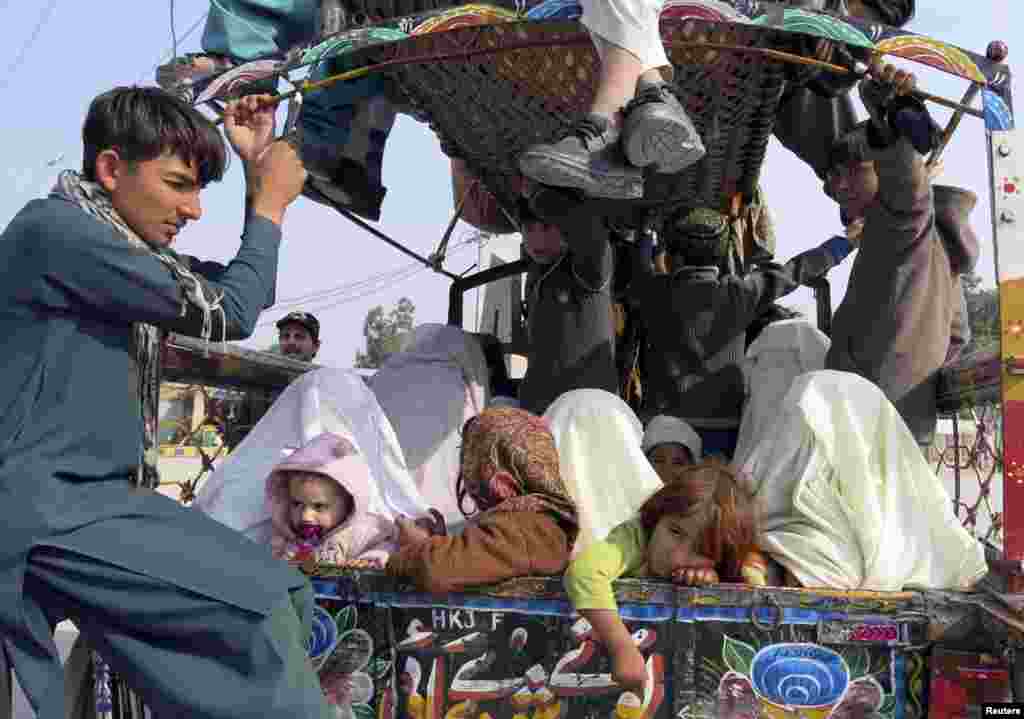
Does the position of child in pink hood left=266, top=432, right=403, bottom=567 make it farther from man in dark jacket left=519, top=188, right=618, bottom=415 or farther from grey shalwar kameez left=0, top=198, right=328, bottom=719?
man in dark jacket left=519, top=188, right=618, bottom=415

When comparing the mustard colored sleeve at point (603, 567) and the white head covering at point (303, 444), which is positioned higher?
the white head covering at point (303, 444)

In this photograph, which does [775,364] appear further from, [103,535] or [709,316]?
[103,535]

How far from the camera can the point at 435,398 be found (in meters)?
3.32

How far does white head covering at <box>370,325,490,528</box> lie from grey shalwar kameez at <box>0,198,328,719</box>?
1.19m

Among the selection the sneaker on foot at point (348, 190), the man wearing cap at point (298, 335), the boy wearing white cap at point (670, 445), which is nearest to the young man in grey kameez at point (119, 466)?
the boy wearing white cap at point (670, 445)

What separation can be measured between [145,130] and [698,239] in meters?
2.27

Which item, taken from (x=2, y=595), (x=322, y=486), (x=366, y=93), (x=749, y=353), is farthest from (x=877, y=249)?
(x=2, y=595)

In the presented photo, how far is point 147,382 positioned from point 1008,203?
1.73 m

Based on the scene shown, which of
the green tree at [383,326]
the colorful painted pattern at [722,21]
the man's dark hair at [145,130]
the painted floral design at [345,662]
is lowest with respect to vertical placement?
the painted floral design at [345,662]

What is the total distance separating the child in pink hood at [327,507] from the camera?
2.49 m

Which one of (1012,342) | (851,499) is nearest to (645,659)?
(851,499)

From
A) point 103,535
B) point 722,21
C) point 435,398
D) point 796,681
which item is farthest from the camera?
point 435,398

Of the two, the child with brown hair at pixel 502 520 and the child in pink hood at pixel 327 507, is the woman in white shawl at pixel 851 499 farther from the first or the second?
the child in pink hood at pixel 327 507

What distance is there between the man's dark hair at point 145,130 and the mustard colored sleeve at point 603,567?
3.42 ft
